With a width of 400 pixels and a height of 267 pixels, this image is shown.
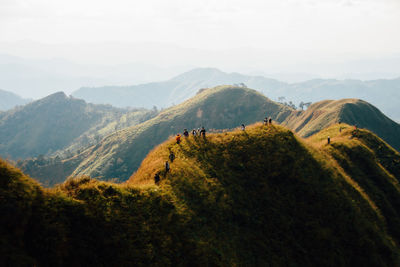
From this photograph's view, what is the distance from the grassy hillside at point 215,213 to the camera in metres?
15.5

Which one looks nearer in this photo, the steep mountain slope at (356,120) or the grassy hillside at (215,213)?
the grassy hillside at (215,213)

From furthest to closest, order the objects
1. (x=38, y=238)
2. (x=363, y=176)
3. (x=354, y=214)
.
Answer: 1. (x=363, y=176)
2. (x=354, y=214)
3. (x=38, y=238)

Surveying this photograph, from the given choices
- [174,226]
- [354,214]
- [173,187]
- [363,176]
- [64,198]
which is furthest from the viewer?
[363,176]

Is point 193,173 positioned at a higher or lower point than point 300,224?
higher

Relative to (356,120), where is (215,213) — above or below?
below

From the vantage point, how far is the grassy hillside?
612 inches

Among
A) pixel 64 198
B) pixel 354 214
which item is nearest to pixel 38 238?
pixel 64 198

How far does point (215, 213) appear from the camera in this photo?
79.8ft

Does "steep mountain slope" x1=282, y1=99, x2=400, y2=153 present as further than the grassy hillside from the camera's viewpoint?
Yes

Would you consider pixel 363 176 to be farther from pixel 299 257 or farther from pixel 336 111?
pixel 336 111

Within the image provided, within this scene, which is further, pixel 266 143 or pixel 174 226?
pixel 266 143

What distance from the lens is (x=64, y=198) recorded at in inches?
681

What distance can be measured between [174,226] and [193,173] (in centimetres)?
759

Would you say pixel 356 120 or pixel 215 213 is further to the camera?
pixel 356 120
